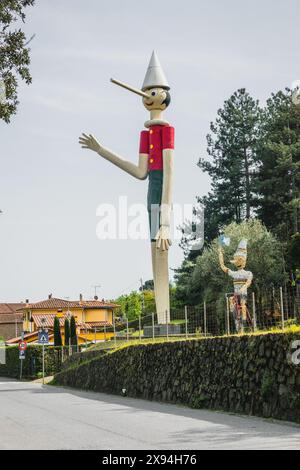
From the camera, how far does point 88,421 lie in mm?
14055

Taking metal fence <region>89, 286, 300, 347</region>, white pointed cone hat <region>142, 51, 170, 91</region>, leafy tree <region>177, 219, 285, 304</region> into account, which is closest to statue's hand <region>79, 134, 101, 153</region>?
white pointed cone hat <region>142, 51, 170, 91</region>

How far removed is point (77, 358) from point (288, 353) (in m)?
23.9

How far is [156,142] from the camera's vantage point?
27391mm

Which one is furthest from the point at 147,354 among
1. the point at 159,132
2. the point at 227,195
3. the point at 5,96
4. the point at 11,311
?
the point at 11,311

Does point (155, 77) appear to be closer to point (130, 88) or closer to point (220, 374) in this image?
point (130, 88)

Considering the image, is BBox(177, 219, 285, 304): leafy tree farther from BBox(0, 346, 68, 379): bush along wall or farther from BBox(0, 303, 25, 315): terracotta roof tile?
BBox(0, 303, 25, 315): terracotta roof tile

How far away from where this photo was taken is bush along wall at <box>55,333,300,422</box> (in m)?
13.5

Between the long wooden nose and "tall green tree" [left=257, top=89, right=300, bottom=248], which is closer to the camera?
the long wooden nose

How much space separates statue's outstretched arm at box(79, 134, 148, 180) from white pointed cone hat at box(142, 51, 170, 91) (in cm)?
248

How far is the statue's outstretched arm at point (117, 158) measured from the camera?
27688 mm

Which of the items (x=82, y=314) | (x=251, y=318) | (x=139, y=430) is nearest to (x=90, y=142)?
(x=251, y=318)

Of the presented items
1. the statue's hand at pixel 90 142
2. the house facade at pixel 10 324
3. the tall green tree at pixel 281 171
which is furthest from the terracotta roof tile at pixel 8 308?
the statue's hand at pixel 90 142

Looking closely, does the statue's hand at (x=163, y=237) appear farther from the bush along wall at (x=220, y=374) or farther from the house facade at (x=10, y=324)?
the house facade at (x=10, y=324)
